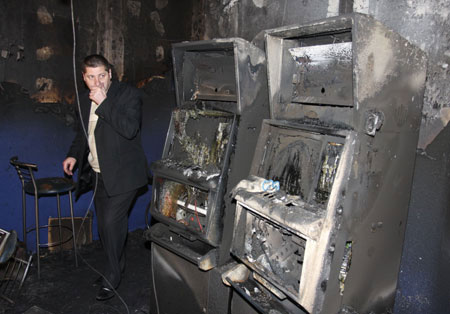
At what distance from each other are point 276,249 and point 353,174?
51cm

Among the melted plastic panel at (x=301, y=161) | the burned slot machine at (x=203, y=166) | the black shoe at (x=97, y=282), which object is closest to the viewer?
the melted plastic panel at (x=301, y=161)

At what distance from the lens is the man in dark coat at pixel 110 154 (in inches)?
92.7

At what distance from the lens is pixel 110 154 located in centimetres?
246

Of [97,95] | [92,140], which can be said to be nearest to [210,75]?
[97,95]

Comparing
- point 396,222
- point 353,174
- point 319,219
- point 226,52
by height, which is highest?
point 226,52

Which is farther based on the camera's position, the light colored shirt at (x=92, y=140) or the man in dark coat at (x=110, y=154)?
the light colored shirt at (x=92, y=140)

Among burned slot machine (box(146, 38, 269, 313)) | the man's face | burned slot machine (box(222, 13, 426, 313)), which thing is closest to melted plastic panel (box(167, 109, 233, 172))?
burned slot machine (box(146, 38, 269, 313))

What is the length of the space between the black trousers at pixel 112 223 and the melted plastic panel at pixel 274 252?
1.24 meters

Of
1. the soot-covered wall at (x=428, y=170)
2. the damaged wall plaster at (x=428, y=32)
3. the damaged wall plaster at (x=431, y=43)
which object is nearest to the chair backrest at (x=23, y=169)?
the damaged wall plaster at (x=428, y=32)

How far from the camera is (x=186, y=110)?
2.23 metres

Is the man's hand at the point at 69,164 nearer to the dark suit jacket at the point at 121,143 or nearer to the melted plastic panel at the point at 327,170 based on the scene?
the dark suit jacket at the point at 121,143

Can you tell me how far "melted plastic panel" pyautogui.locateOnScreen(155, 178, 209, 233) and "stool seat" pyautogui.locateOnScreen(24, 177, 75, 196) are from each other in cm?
108

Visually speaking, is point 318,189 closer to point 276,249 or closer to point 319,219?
point 319,219

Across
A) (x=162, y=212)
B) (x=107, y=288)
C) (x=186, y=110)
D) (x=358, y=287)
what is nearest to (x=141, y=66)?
(x=186, y=110)
